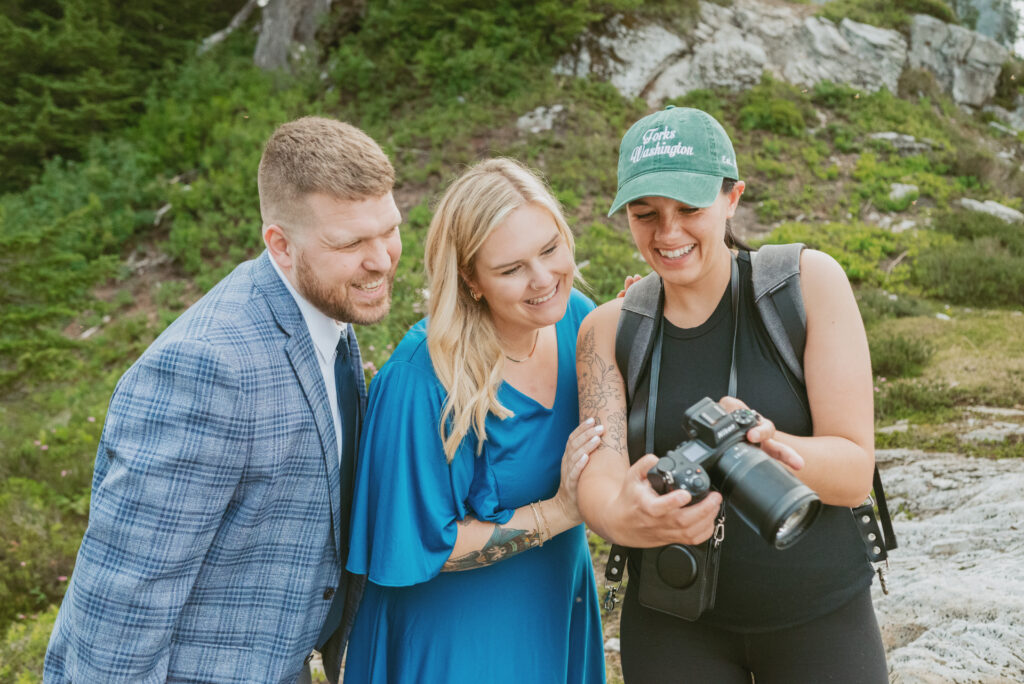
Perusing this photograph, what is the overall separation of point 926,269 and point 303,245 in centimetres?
959

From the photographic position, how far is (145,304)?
1066 cm

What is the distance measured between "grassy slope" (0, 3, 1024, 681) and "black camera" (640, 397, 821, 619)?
4313 millimetres

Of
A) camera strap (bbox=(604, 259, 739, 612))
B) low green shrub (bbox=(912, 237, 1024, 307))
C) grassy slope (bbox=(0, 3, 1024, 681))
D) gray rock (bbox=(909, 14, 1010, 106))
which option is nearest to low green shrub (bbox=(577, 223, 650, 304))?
grassy slope (bbox=(0, 3, 1024, 681))

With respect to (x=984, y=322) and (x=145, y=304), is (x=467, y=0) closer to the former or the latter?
(x=145, y=304)

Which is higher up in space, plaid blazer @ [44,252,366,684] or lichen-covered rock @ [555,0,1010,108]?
lichen-covered rock @ [555,0,1010,108]

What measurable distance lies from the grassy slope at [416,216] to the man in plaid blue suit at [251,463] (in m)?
3.81

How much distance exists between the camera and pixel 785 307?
6.82ft

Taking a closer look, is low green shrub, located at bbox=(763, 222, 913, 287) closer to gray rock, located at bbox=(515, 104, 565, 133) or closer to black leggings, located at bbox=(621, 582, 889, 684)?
gray rock, located at bbox=(515, 104, 565, 133)

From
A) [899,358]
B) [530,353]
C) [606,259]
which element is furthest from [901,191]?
[530,353]

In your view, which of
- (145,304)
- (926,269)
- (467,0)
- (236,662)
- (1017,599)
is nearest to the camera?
(236,662)

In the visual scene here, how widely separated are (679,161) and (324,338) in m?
1.26

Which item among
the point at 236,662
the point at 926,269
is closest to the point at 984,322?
the point at 926,269

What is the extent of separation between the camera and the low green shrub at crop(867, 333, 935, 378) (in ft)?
23.4

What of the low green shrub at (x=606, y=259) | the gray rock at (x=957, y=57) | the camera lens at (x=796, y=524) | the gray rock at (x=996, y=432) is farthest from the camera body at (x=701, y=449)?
the gray rock at (x=957, y=57)
